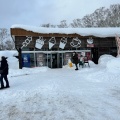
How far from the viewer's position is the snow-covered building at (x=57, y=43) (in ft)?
95.9

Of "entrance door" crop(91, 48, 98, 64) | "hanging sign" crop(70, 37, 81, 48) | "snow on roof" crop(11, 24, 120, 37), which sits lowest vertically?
"entrance door" crop(91, 48, 98, 64)

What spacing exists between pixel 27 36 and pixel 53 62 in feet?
16.0

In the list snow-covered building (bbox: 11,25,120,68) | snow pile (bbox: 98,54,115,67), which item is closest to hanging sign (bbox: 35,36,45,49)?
snow-covered building (bbox: 11,25,120,68)

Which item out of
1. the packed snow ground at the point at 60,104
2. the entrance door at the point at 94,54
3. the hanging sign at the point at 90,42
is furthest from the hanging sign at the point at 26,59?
the packed snow ground at the point at 60,104


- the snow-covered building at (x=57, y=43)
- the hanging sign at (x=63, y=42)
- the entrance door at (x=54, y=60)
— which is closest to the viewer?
the snow-covered building at (x=57, y=43)

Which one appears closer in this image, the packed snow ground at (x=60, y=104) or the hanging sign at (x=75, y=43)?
the packed snow ground at (x=60, y=104)

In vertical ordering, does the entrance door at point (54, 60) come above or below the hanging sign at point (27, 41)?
below

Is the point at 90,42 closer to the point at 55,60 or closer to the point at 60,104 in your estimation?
the point at 55,60

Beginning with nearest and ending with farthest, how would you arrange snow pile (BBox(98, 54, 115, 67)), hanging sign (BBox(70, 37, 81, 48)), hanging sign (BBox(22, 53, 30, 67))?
1. snow pile (BBox(98, 54, 115, 67))
2. hanging sign (BBox(22, 53, 30, 67))
3. hanging sign (BBox(70, 37, 81, 48))

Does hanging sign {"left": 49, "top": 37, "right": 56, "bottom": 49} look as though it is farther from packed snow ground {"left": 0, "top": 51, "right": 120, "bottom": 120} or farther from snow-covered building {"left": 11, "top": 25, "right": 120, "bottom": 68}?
packed snow ground {"left": 0, "top": 51, "right": 120, "bottom": 120}

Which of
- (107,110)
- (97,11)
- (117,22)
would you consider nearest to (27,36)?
(107,110)

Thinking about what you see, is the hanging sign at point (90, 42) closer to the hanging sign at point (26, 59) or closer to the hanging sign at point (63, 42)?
the hanging sign at point (63, 42)

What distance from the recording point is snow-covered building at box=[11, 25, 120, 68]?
1151 inches

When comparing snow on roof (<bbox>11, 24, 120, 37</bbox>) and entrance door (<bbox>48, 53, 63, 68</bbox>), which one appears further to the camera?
entrance door (<bbox>48, 53, 63, 68</bbox>)
